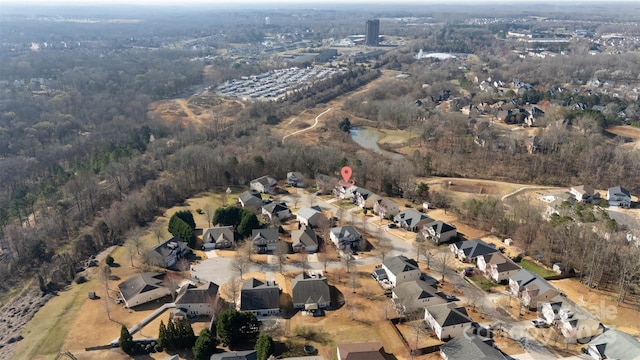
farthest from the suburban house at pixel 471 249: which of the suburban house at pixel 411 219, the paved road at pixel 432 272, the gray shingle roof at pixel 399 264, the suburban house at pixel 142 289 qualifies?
the suburban house at pixel 142 289

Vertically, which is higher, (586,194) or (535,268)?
(586,194)

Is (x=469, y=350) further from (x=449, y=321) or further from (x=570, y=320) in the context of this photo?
(x=570, y=320)

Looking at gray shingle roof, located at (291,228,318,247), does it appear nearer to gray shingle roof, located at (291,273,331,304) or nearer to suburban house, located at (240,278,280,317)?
gray shingle roof, located at (291,273,331,304)

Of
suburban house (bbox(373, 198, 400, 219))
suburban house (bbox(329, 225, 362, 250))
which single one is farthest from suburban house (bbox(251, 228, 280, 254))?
suburban house (bbox(373, 198, 400, 219))

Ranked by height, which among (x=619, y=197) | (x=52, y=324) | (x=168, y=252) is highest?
(x=619, y=197)

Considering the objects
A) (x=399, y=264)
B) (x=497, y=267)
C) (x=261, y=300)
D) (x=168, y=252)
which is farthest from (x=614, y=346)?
(x=168, y=252)

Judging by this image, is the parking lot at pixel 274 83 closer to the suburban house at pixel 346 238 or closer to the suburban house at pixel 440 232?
the suburban house at pixel 346 238

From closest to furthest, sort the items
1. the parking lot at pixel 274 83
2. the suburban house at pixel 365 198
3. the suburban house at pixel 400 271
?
the suburban house at pixel 400 271
the suburban house at pixel 365 198
the parking lot at pixel 274 83
